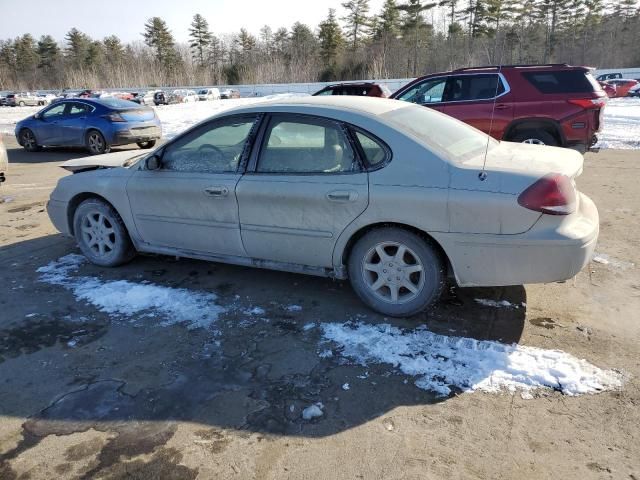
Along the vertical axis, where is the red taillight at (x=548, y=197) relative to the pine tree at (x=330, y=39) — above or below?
below

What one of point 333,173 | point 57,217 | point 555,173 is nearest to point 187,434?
point 333,173

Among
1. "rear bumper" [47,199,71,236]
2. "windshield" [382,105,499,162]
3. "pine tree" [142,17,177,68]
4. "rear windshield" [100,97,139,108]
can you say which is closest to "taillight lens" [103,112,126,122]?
"rear windshield" [100,97,139,108]

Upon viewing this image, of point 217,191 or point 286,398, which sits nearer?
point 286,398

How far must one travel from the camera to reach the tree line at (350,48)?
50969 mm

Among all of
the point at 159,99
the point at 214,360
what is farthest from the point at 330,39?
the point at 214,360

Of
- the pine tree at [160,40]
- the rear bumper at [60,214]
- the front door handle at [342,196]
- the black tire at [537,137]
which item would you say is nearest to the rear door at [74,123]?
the rear bumper at [60,214]

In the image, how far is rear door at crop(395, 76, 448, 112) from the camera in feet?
30.9

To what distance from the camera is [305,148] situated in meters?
3.87

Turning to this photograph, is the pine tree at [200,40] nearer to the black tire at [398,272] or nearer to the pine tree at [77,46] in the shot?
the pine tree at [77,46]

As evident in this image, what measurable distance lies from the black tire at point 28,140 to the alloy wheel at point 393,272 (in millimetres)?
13631

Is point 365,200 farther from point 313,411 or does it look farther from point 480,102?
point 480,102

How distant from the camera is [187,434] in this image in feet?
8.55

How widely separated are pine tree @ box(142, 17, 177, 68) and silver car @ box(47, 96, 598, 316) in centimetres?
7822

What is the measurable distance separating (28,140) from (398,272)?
1416cm
